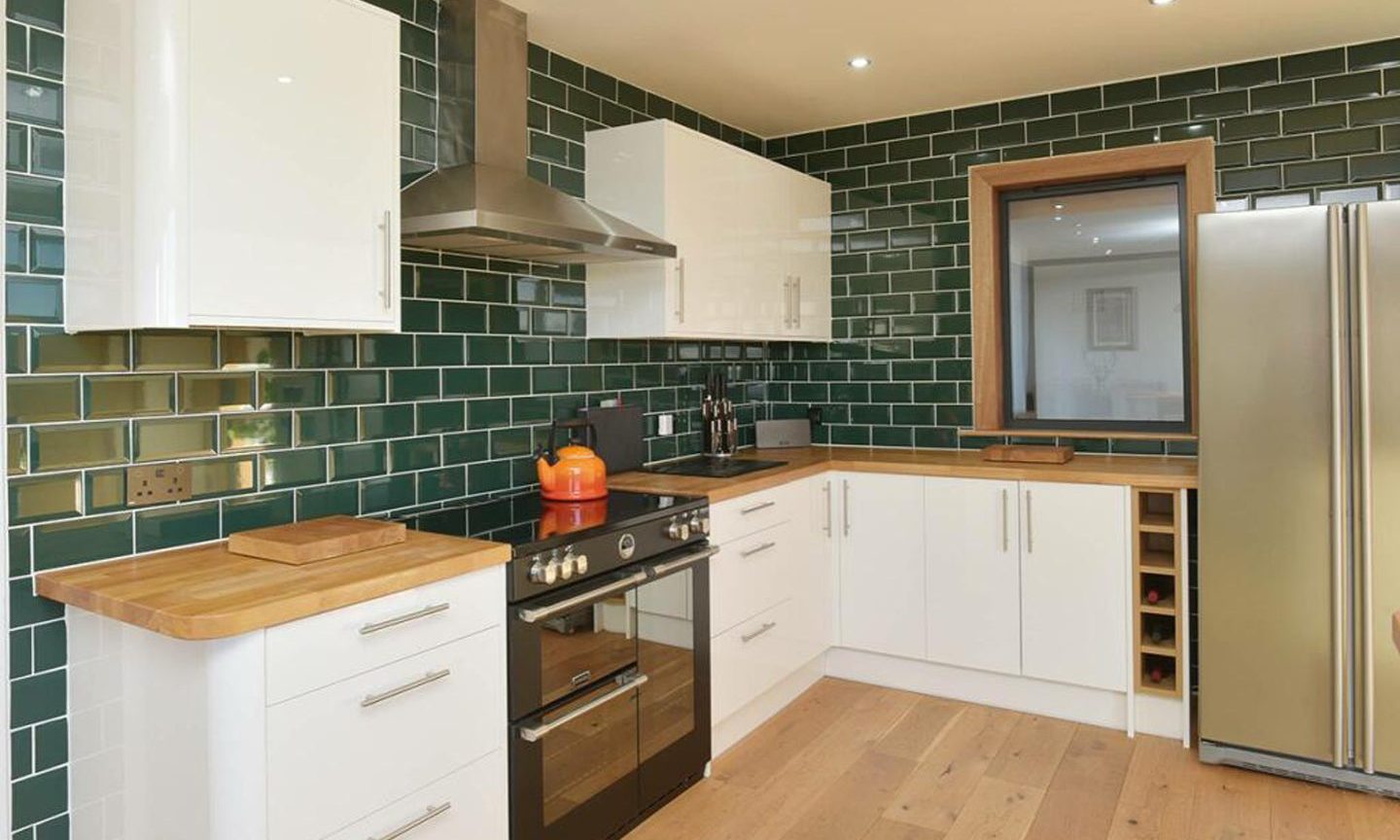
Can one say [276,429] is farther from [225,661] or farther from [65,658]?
[225,661]

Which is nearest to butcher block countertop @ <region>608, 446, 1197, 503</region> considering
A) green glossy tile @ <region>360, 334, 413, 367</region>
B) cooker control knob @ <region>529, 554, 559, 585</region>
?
cooker control knob @ <region>529, 554, 559, 585</region>

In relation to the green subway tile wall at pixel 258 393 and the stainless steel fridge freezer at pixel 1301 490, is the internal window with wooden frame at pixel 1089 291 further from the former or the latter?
the green subway tile wall at pixel 258 393

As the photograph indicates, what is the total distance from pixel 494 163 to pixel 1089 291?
8.56 ft

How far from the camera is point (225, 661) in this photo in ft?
5.42

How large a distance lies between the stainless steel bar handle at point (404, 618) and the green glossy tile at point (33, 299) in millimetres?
942

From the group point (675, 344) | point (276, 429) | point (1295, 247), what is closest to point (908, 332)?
point (675, 344)

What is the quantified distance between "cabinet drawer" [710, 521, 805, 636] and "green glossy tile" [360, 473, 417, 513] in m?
0.99

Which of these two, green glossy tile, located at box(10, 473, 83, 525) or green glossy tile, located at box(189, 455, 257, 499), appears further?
green glossy tile, located at box(189, 455, 257, 499)

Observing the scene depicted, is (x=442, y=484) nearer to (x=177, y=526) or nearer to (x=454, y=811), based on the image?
(x=177, y=526)

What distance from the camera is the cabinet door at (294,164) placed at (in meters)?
1.85

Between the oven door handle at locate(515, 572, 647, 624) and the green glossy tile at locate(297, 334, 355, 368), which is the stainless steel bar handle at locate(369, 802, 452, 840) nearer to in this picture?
the oven door handle at locate(515, 572, 647, 624)

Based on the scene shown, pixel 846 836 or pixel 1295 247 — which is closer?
pixel 846 836

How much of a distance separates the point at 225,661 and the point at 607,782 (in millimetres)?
1199

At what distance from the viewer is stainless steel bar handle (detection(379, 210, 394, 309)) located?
2.23 meters
